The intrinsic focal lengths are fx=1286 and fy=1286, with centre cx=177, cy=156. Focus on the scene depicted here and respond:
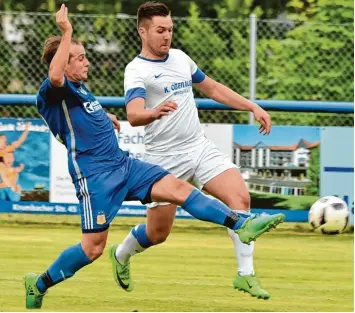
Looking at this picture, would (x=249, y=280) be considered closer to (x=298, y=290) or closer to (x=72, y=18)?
(x=298, y=290)

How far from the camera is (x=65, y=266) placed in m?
8.59

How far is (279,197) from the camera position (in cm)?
1386

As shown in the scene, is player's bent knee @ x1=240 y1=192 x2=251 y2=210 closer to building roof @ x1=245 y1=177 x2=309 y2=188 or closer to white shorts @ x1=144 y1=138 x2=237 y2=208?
white shorts @ x1=144 y1=138 x2=237 y2=208

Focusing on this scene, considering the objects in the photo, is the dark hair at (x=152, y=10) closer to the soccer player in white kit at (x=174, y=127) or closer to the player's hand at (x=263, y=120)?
the soccer player in white kit at (x=174, y=127)

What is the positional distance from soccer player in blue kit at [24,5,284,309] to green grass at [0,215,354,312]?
1.47ft

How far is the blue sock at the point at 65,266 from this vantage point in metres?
8.57

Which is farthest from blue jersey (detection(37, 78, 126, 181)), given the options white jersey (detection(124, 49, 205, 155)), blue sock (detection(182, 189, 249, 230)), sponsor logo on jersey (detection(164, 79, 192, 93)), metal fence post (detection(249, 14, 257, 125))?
metal fence post (detection(249, 14, 257, 125))

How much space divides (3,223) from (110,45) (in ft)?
9.11

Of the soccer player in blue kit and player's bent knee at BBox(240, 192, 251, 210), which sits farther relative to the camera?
player's bent knee at BBox(240, 192, 251, 210)

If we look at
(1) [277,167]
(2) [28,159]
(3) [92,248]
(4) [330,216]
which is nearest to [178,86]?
(3) [92,248]

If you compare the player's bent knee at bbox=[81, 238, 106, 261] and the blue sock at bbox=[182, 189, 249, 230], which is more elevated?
the blue sock at bbox=[182, 189, 249, 230]

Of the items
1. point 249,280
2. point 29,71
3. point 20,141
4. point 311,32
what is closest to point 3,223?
point 20,141

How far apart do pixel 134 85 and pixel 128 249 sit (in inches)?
52.2

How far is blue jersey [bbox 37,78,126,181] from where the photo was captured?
8.54m
